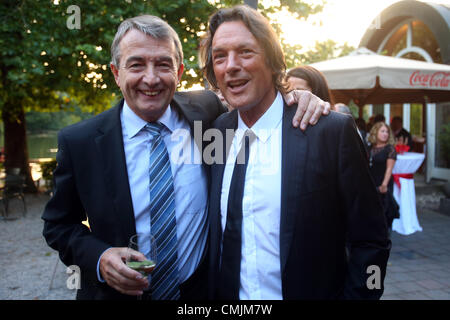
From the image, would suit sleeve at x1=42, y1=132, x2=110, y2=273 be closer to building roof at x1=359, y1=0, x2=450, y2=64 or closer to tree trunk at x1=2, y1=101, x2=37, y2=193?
building roof at x1=359, y1=0, x2=450, y2=64

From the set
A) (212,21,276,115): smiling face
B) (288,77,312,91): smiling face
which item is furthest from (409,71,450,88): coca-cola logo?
(212,21,276,115): smiling face

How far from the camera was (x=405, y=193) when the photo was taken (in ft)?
21.7

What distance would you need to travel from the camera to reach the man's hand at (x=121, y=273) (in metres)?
1.67

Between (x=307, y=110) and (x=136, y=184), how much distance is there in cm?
95

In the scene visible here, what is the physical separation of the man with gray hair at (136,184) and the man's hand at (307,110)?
2 cm

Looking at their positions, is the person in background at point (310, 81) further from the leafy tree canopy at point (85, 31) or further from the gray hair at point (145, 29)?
the leafy tree canopy at point (85, 31)

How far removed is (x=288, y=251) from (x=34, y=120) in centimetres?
4435

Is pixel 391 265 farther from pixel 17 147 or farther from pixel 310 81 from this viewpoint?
pixel 17 147

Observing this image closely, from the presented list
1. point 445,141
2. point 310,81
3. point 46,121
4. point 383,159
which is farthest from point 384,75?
point 46,121

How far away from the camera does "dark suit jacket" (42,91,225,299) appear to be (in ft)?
6.21

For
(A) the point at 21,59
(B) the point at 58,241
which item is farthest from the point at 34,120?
(B) the point at 58,241

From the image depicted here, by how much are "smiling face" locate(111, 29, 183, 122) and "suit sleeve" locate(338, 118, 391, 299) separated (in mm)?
980

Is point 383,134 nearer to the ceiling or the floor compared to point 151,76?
nearer to the floor

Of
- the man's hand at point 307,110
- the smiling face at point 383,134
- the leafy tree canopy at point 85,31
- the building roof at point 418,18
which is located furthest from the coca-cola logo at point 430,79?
the man's hand at point 307,110
